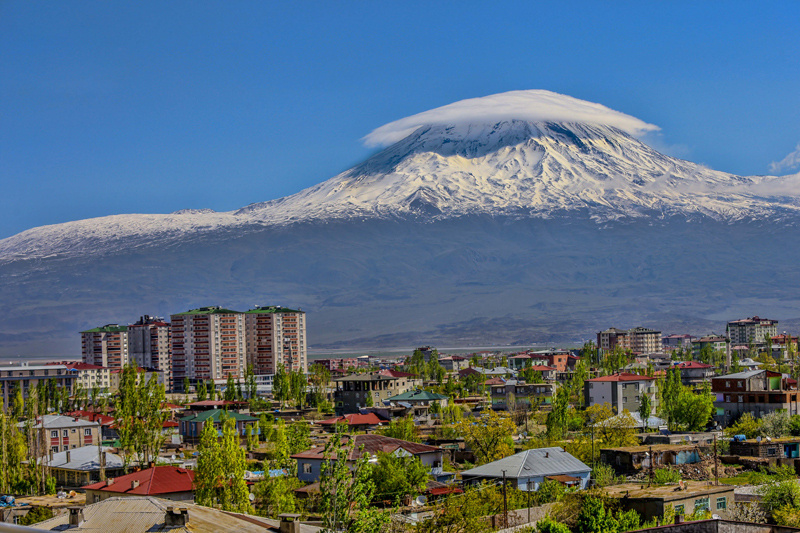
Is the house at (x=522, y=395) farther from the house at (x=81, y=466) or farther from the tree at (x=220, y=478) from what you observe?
the tree at (x=220, y=478)

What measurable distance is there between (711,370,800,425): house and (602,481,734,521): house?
81.0ft

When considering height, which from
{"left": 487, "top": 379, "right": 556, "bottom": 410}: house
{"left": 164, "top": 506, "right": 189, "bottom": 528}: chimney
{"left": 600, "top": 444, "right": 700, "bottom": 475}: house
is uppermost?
{"left": 164, "top": 506, "right": 189, "bottom": 528}: chimney

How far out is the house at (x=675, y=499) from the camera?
79.5 ft

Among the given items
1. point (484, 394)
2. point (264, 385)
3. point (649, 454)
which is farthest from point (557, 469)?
point (264, 385)

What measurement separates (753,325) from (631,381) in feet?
348

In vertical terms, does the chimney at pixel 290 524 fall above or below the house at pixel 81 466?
above

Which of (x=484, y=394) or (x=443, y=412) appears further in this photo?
(x=484, y=394)

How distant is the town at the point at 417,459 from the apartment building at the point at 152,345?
123 ft

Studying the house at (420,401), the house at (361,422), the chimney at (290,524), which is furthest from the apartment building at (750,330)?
the chimney at (290,524)

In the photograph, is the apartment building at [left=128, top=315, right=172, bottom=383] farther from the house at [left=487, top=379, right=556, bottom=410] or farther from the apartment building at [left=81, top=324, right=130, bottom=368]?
the house at [left=487, top=379, right=556, bottom=410]

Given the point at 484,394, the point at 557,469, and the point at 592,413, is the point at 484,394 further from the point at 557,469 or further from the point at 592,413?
the point at 557,469

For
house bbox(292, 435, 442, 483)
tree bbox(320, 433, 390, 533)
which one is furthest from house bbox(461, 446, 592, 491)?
tree bbox(320, 433, 390, 533)

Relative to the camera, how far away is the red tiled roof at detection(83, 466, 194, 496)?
2981 centimetres

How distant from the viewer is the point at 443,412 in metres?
60.0
